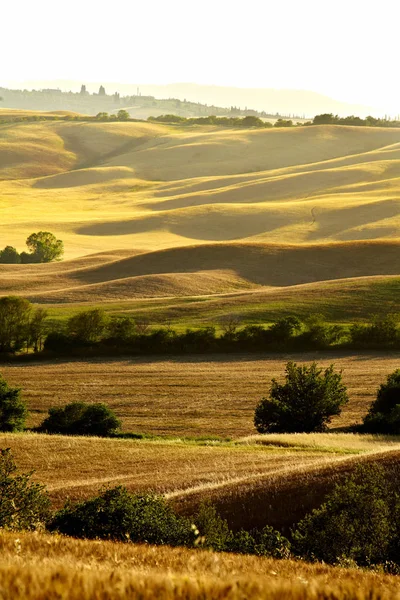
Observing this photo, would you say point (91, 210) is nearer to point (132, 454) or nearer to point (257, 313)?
point (257, 313)

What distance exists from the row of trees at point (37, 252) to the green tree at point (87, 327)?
5083cm

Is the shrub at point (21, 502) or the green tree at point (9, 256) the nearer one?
the shrub at point (21, 502)

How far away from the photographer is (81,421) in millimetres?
36281

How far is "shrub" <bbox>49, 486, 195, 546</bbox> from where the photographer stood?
12838mm

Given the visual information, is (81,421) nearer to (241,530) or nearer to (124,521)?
(241,530)

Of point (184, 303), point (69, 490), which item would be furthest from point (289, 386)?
point (184, 303)

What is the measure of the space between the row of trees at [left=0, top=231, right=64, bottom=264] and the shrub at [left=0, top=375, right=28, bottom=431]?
221 feet

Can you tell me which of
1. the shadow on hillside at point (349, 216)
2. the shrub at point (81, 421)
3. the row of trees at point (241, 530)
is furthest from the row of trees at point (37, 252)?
the row of trees at point (241, 530)

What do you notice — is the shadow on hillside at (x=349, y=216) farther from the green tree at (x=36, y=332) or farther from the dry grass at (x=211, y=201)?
the green tree at (x=36, y=332)

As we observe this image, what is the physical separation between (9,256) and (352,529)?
304 feet

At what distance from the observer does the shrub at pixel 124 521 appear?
12838 mm

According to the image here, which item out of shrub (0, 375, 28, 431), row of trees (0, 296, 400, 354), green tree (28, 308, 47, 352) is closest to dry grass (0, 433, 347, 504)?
shrub (0, 375, 28, 431)

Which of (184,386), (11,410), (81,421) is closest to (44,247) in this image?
(184,386)

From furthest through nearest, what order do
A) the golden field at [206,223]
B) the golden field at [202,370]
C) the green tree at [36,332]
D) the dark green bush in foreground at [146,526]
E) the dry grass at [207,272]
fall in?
the golden field at [206,223]
the dry grass at [207,272]
the green tree at [36,332]
the dark green bush in foreground at [146,526]
the golden field at [202,370]
